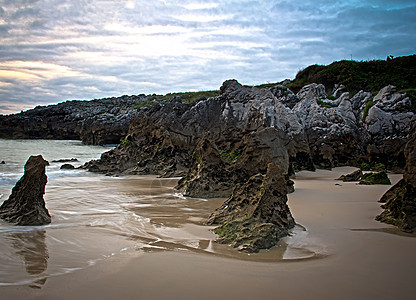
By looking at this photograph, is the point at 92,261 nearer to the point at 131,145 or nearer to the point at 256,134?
the point at 256,134

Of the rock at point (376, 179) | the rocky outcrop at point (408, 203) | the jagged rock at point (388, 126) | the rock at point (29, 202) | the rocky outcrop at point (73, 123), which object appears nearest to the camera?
the rocky outcrop at point (408, 203)

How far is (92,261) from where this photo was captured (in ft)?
14.0

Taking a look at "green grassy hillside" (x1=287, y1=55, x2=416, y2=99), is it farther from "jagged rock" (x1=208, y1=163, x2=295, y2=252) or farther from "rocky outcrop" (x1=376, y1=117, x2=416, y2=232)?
"jagged rock" (x1=208, y1=163, x2=295, y2=252)

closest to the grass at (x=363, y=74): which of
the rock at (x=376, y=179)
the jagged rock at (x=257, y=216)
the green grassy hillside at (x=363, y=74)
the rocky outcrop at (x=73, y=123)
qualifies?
the green grassy hillside at (x=363, y=74)

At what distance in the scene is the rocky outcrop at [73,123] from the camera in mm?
44312

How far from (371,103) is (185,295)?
67.7ft

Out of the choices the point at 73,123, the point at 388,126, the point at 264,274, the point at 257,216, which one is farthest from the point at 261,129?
the point at 73,123

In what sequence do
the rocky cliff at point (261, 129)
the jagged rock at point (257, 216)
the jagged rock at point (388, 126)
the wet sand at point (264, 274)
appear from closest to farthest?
the wet sand at point (264, 274), the jagged rock at point (257, 216), the rocky cliff at point (261, 129), the jagged rock at point (388, 126)

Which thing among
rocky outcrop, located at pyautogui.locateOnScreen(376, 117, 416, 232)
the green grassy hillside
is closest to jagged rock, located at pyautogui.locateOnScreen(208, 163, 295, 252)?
rocky outcrop, located at pyautogui.locateOnScreen(376, 117, 416, 232)

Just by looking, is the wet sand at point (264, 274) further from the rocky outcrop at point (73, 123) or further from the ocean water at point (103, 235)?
the rocky outcrop at point (73, 123)

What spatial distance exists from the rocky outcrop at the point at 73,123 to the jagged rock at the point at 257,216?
129 ft

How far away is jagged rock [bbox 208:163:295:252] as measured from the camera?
16.4 ft

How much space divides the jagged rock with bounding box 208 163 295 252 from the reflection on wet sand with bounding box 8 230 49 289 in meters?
2.33

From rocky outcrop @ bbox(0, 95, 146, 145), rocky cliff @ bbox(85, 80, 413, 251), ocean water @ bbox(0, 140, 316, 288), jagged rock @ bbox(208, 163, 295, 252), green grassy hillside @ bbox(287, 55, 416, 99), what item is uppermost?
green grassy hillside @ bbox(287, 55, 416, 99)
